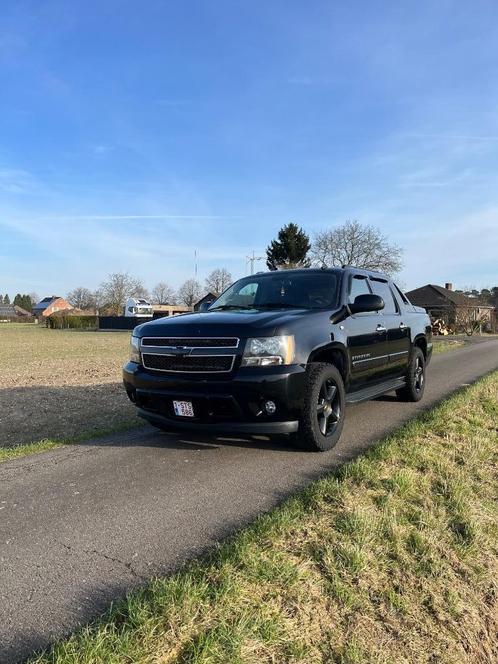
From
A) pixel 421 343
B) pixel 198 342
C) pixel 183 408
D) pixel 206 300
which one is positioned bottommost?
pixel 183 408

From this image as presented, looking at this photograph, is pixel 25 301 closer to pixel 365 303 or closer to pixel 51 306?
pixel 51 306

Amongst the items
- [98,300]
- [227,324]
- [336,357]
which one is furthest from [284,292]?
[98,300]

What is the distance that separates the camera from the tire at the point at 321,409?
464 centimetres

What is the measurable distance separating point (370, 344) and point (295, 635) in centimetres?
415

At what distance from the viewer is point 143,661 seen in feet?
6.64

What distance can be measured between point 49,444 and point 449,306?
51620 mm

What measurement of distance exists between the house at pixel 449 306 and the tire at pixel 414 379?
40.7 meters

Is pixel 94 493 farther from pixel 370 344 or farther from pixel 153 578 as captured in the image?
pixel 370 344

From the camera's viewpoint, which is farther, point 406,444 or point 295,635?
point 406,444

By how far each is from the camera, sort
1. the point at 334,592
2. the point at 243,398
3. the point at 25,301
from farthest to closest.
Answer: the point at 25,301
the point at 243,398
the point at 334,592

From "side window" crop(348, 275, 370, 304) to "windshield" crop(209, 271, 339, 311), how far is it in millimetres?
227

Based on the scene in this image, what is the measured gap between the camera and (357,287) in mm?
6270

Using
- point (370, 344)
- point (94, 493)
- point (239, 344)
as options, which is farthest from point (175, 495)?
point (370, 344)

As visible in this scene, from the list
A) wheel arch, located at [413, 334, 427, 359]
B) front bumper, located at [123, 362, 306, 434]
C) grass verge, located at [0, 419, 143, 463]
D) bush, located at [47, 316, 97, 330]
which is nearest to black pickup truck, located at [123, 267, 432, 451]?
front bumper, located at [123, 362, 306, 434]
